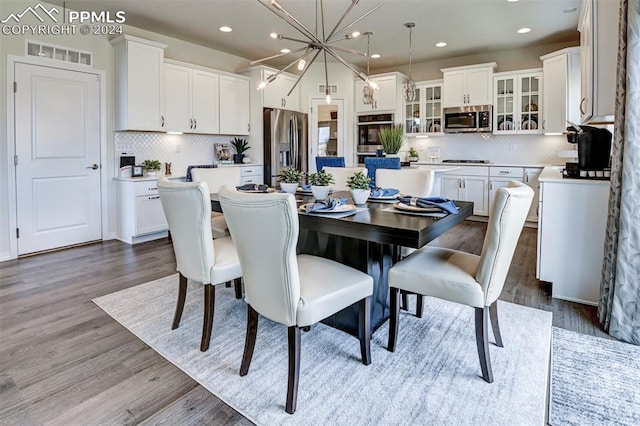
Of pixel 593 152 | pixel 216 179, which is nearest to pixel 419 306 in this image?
pixel 593 152

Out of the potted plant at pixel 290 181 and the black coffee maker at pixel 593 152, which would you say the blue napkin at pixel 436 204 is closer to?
the potted plant at pixel 290 181

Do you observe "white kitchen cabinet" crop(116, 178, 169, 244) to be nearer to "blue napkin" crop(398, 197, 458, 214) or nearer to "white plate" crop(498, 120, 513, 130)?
"blue napkin" crop(398, 197, 458, 214)

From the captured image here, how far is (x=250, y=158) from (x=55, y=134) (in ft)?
9.11

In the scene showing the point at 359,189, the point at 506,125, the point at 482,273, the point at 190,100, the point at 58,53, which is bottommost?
the point at 482,273

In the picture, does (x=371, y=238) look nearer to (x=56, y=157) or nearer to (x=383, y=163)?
(x=383, y=163)

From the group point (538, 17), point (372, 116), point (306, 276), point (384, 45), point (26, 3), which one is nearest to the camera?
point (306, 276)

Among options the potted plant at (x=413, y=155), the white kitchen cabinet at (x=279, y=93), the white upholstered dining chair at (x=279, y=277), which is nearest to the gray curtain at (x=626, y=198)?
the white upholstered dining chair at (x=279, y=277)

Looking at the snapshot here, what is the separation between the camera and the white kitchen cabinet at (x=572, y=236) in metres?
2.77

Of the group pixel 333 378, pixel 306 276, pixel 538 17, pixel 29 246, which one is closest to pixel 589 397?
pixel 333 378

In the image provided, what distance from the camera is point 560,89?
17.7ft

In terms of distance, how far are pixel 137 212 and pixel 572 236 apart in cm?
451

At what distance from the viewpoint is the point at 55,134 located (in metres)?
4.35

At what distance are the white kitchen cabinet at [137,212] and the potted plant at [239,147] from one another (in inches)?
66.4

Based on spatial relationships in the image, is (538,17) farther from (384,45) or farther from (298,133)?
(298,133)
